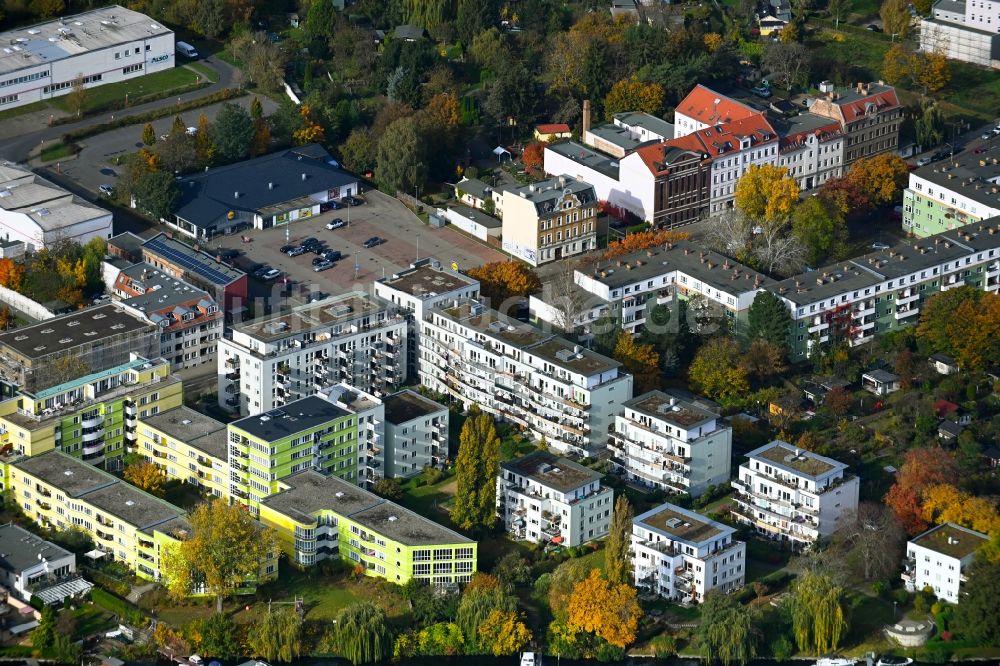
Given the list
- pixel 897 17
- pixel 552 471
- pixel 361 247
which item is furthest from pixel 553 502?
pixel 897 17

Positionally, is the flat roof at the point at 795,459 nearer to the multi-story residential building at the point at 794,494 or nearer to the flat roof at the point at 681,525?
the multi-story residential building at the point at 794,494

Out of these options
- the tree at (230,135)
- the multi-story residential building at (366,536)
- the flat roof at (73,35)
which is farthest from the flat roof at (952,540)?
the flat roof at (73,35)

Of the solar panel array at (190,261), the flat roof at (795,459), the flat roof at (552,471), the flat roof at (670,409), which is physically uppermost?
the flat roof at (670,409)

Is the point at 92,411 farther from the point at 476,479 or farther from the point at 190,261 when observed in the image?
the point at 476,479

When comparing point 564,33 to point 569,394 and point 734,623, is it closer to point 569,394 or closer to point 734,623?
point 569,394

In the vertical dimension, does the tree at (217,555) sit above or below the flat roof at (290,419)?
below

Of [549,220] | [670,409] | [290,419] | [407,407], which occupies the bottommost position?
[407,407]

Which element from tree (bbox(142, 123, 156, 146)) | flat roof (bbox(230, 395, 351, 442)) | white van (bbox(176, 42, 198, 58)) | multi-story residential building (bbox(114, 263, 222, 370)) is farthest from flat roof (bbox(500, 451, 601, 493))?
white van (bbox(176, 42, 198, 58))

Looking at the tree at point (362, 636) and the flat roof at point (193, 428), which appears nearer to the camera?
the tree at point (362, 636)
